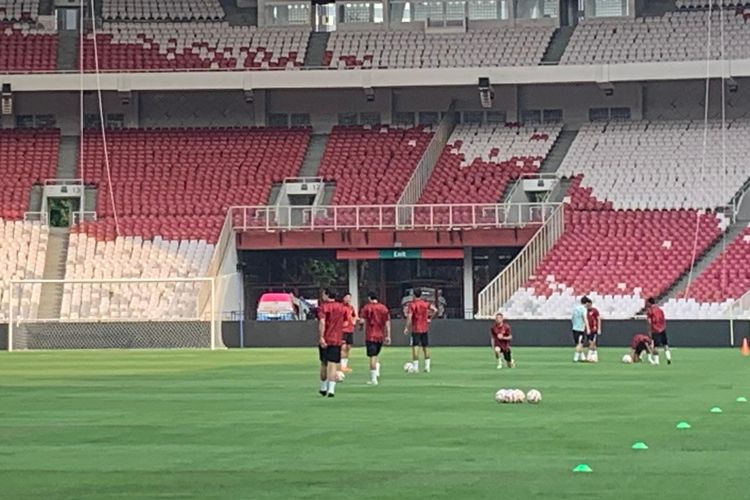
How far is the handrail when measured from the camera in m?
63.8

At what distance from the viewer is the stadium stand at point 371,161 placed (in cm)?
6675

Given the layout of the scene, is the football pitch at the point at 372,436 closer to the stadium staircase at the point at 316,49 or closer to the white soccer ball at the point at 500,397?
the white soccer ball at the point at 500,397

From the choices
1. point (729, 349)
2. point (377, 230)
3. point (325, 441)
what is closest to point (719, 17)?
point (377, 230)

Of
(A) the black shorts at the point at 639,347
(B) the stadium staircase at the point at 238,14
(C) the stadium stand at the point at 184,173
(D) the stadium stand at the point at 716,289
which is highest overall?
(B) the stadium staircase at the point at 238,14

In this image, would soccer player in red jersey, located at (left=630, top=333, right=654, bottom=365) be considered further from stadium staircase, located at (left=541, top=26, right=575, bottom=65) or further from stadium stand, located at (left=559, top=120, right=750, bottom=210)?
stadium staircase, located at (left=541, top=26, right=575, bottom=65)

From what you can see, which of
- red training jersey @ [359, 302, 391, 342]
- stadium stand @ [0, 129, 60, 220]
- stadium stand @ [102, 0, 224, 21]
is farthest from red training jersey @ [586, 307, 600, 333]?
stadium stand @ [102, 0, 224, 21]

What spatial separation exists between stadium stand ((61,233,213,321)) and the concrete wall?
10.7 feet

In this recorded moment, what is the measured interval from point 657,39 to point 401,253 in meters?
14.9

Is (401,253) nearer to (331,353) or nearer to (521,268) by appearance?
(521,268)

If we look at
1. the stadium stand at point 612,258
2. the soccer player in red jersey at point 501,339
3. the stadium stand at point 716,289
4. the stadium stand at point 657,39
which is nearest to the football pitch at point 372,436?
the soccer player in red jersey at point 501,339

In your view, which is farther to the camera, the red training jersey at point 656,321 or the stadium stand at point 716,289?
the stadium stand at point 716,289

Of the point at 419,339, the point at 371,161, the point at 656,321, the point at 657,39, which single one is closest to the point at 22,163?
the point at 371,161

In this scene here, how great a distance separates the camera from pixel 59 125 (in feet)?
240

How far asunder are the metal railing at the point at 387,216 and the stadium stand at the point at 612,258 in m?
1.83
